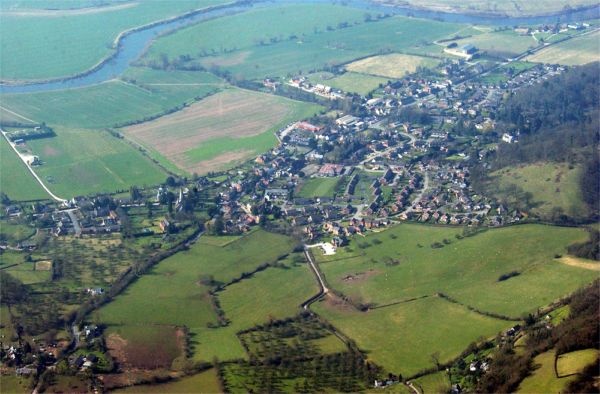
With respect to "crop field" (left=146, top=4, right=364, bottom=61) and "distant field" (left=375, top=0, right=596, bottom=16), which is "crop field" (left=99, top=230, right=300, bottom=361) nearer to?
"crop field" (left=146, top=4, right=364, bottom=61)

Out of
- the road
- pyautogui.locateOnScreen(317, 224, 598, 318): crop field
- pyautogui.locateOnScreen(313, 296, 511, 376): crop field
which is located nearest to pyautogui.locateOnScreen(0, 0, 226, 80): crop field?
the road

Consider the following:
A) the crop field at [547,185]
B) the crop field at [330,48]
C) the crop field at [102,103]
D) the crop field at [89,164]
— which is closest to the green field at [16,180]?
the crop field at [89,164]

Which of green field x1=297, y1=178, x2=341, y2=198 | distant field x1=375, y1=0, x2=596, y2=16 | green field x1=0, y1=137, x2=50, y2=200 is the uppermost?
distant field x1=375, y1=0, x2=596, y2=16

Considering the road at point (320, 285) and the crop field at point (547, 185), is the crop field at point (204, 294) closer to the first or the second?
the road at point (320, 285)

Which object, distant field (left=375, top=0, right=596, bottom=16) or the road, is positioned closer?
the road

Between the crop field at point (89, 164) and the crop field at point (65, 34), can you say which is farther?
the crop field at point (65, 34)

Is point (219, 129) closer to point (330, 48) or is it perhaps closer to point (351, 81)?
point (351, 81)

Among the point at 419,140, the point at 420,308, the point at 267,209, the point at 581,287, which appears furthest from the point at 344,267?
the point at 419,140
